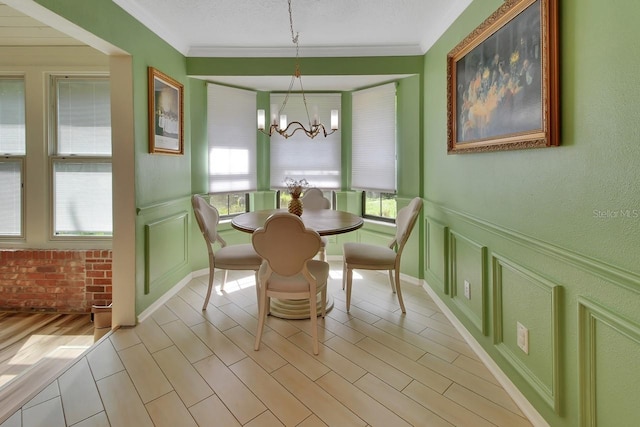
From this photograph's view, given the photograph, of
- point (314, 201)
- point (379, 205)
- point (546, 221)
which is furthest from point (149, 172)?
point (546, 221)

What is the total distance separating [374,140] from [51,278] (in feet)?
12.6

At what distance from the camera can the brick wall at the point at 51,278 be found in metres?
3.43

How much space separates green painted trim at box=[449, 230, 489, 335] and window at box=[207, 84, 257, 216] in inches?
103

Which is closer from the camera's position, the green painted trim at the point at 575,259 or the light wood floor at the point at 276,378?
Result: the green painted trim at the point at 575,259

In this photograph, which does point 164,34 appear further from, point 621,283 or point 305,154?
point 621,283

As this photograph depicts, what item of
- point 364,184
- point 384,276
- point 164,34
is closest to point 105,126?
point 164,34

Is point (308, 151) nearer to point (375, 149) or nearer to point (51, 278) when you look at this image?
point (375, 149)

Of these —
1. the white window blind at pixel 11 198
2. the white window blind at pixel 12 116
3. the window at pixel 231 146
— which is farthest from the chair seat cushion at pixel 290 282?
the white window blind at pixel 12 116

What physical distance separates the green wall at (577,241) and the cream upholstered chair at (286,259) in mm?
1094

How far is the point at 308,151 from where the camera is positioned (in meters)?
4.34

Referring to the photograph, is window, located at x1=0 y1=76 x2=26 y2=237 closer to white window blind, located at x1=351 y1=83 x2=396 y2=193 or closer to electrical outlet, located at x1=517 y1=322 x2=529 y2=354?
white window blind, located at x1=351 y1=83 x2=396 y2=193

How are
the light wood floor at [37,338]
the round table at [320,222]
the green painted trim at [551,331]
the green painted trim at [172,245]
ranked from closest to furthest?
the green painted trim at [551,331]
the round table at [320,222]
the light wood floor at [37,338]
the green painted trim at [172,245]

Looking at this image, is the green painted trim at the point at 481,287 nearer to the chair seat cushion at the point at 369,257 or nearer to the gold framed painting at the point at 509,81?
the chair seat cushion at the point at 369,257

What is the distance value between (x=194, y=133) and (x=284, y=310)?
225 centimetres
